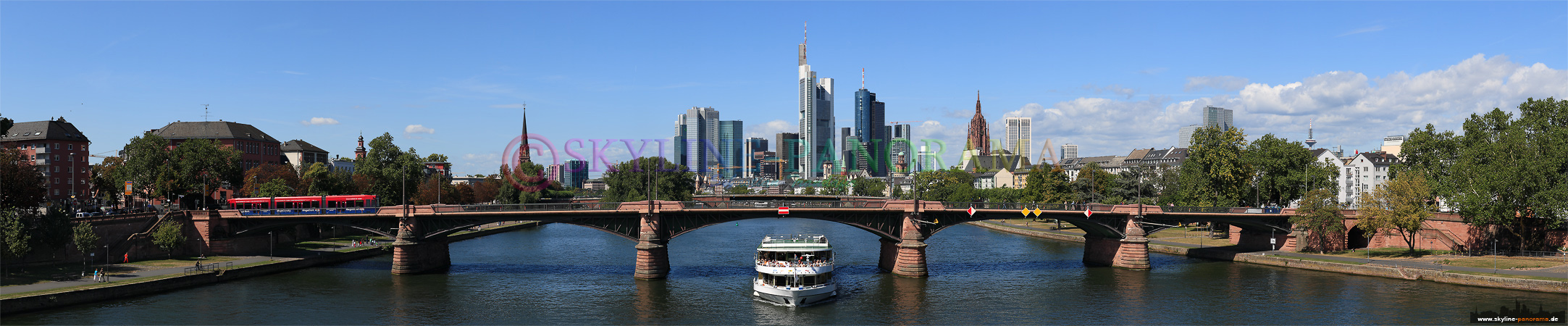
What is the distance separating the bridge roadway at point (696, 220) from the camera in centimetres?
8300

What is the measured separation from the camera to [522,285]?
77.7 m

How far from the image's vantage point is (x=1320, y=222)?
294 feet

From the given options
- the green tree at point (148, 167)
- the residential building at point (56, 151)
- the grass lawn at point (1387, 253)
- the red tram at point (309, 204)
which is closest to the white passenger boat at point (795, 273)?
the red tram at point (309, 204)

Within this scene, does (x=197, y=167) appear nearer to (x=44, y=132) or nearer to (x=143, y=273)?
(x=143, y=273)

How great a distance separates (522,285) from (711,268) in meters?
20.0

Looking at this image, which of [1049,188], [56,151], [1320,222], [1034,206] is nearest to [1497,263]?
[1320,222]

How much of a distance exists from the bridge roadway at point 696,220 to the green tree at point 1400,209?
832 centimetres

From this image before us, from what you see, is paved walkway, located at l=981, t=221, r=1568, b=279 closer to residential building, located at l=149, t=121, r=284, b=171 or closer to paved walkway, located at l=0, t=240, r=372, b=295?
paved walkway, located at l=0, t=240, r=372, b=295

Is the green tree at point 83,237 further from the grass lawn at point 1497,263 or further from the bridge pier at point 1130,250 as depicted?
the grass lawn at point 1497,263

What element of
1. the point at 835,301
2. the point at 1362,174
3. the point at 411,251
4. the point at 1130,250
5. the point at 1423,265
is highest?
the point at 1362,174

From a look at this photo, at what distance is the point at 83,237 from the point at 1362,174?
637 feet

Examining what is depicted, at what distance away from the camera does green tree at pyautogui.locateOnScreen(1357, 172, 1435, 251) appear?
82.9m

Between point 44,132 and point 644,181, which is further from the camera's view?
point 644,181

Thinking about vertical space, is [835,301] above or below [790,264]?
below
